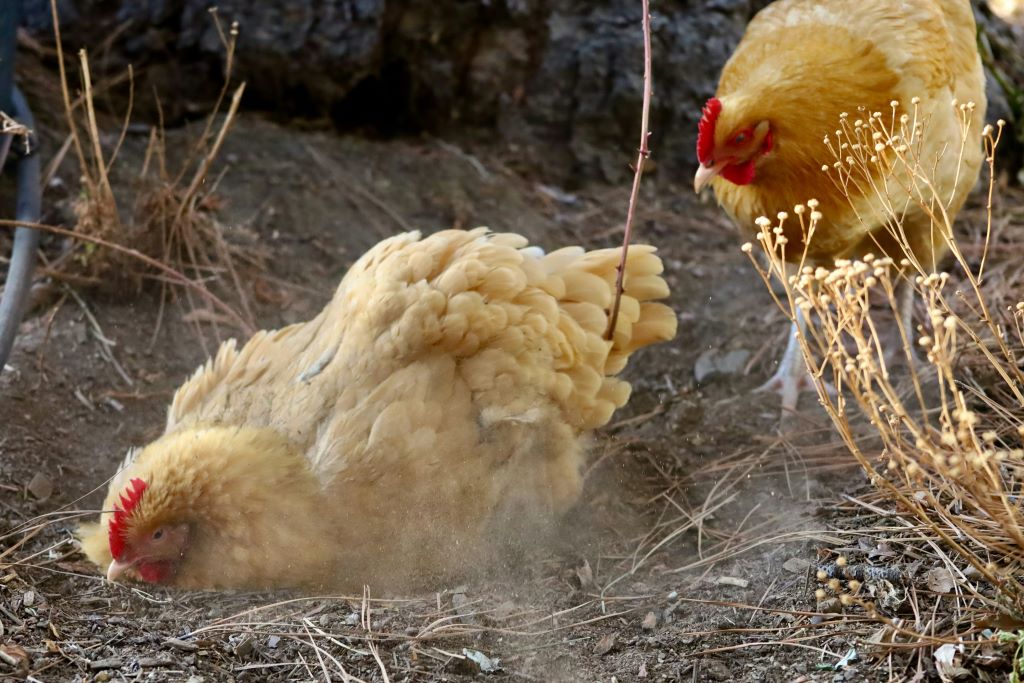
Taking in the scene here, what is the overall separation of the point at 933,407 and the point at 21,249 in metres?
3.39

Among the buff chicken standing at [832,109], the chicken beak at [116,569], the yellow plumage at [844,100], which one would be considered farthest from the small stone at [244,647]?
the yellow plumage at [844,100]

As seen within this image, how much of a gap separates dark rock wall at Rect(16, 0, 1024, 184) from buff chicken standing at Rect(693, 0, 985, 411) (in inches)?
69.0

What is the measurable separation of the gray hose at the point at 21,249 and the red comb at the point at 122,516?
0.79m

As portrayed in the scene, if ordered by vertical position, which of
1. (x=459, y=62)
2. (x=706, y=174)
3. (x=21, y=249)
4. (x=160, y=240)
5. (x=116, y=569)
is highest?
(x=706, y=174)

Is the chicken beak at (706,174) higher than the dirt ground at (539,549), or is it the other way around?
the chicken beak at (706,174)

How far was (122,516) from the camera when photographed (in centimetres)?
292

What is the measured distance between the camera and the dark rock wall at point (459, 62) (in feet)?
17.1

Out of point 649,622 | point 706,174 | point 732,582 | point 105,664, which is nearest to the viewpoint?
point 105,664

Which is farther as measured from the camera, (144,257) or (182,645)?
(144,257)

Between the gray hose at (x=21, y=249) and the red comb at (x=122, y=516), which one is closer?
the red comb at (x=122, y=516)

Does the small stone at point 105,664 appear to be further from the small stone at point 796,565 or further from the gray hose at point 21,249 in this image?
the small stone at point 796,565

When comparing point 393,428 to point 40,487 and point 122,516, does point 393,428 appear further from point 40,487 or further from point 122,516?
point 40,487

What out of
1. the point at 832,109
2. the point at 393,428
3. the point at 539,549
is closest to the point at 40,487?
the point at 393,428

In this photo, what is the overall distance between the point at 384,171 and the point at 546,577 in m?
2.78
